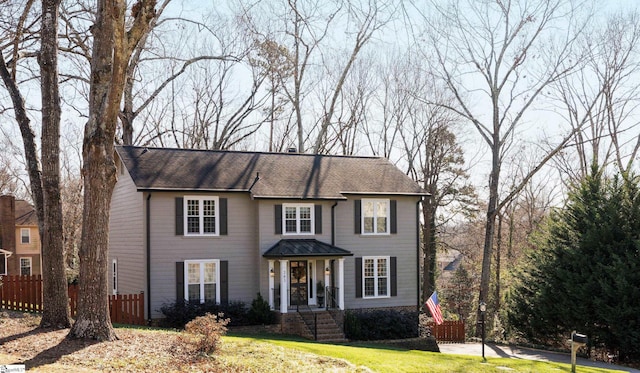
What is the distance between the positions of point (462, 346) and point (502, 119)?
11.1 meters

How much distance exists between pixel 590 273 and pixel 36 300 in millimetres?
19124

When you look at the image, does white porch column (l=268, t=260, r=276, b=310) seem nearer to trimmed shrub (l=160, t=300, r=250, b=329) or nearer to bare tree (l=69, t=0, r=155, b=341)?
trimmed shrub (l=160, t=300, r=250, b=329)

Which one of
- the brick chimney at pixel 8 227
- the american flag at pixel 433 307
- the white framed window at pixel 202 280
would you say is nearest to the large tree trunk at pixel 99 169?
the white framed window at pixel 202 280

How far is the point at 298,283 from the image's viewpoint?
24188 mm

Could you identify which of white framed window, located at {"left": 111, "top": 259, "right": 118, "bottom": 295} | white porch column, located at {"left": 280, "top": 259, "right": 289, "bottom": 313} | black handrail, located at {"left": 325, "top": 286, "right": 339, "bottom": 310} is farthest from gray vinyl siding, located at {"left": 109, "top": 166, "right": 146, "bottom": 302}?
black handrail, located at {"left": 325, "top": 286, "right": 339, "bottom": 310}

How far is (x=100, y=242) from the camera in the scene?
12.8 meters

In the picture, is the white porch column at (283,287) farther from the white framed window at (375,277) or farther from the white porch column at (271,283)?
the white framed window at (375,277)

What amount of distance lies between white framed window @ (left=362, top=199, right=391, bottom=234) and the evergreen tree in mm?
5946

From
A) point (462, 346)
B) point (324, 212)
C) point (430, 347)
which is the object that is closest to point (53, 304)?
point (324, 212)

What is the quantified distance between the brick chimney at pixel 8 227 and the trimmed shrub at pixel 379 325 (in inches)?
1237

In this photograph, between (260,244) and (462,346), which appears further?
(462,346)

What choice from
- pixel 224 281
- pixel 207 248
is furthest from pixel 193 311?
pixel 207 248

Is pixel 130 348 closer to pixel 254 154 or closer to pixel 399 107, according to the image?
pixel 254 154

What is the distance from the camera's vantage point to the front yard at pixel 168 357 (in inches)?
429
